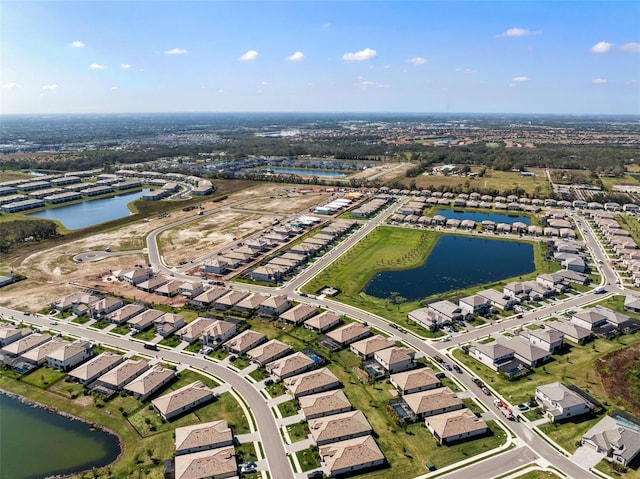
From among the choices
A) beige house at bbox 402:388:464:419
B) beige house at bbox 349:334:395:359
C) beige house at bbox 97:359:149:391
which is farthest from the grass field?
beige house at bbox 97:359:149:391

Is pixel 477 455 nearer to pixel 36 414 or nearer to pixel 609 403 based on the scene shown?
pixel 609 403

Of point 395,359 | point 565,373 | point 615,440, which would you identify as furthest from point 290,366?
point 565,373

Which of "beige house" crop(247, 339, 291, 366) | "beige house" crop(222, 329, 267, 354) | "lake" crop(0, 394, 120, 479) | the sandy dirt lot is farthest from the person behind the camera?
the sandy dirt lot

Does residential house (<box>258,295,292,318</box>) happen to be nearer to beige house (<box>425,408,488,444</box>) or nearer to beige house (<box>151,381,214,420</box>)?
beige house (<box>151,381,214,420</box>)

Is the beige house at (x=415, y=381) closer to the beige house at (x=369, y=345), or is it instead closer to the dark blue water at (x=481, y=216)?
the beige house at (x=369, y=345)

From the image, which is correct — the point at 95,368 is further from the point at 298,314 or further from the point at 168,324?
the point at 298,314

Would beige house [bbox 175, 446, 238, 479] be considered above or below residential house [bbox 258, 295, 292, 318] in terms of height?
below

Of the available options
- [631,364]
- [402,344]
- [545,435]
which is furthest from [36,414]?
[631,364]
